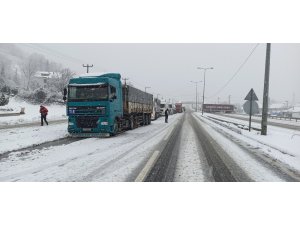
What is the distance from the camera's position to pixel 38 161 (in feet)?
27.0

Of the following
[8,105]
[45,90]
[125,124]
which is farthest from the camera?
[45,90]

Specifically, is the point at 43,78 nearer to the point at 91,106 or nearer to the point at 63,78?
the point at 63,78

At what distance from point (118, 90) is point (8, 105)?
26.8 m

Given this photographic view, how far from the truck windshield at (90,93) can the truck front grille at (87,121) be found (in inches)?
34.9

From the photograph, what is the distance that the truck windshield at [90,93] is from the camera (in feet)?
48.1

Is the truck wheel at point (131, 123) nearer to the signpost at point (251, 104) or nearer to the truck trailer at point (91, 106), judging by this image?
the truck trailer at point (91, 106)

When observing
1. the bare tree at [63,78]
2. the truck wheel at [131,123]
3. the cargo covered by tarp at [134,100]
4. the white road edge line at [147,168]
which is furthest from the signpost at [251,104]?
the bare tree at [63,78]

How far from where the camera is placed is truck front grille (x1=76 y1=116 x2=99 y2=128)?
47.8 feet

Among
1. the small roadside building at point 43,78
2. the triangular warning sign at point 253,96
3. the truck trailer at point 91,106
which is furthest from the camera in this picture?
the small roadside building at point 43,78

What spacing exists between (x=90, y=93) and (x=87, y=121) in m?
1.39

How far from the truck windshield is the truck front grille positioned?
89 centimetres

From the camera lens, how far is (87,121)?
14609mm
